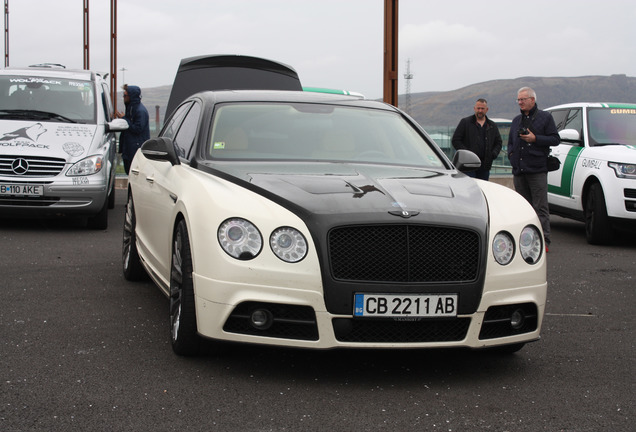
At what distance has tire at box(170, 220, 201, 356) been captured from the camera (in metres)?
4.76

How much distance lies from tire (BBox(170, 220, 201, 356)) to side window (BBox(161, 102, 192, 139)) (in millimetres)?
1867

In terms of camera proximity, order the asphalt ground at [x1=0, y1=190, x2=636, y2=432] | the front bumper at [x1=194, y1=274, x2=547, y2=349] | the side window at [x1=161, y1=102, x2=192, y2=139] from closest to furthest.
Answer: the asphalt ground at [x1=0, y1=190, x2=636, y2=432] → the front bumper at [x1=194, y1=274, x2=547, y2=349] → the side window at [x1=161, y1=102, x2=192, y2=139]

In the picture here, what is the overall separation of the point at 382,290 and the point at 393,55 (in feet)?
37.7

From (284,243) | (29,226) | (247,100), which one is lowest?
(29,226)

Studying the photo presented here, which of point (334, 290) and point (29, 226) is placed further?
point (29, 226)

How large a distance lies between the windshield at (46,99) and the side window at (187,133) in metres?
5.45

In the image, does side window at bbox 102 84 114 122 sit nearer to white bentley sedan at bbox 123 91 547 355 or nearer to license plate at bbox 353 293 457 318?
white bentley sedan at bbox 123 91 547 355

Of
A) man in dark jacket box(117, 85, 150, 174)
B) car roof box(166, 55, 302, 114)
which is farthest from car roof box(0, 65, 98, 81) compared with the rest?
man in dark jacket box(117, 85, 150, 174)

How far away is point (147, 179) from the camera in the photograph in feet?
21.7

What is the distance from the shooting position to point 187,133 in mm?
6316

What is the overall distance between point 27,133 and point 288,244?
7.46m

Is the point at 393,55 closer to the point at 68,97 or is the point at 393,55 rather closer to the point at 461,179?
the point at 68,97

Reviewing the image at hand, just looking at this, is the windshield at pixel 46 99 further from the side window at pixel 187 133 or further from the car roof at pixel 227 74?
the side window at pixel 187 133

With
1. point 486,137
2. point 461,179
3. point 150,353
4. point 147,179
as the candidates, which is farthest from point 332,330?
point 486,137
